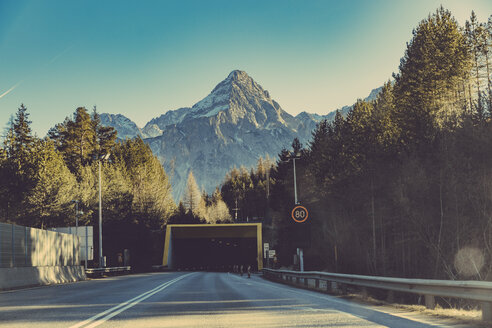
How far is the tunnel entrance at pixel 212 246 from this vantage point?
81.7 metres

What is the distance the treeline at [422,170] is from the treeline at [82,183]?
85.8ft

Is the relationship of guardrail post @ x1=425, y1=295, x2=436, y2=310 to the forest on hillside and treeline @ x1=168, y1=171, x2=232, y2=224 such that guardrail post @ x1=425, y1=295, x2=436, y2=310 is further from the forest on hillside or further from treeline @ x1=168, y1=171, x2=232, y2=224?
treeline @ x1=168, y1=171, x2=232, y2=224

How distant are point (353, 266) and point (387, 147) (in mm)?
12459

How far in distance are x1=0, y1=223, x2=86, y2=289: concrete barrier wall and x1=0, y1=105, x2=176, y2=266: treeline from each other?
648 inches

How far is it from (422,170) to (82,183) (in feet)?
144

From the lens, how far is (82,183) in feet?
216

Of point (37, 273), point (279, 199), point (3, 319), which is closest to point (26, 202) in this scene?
point (37, 273)

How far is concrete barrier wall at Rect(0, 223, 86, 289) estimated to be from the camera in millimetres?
21875

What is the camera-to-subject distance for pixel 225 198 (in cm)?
17538

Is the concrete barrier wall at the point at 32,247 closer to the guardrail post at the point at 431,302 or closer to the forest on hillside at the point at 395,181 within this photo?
the forest on hillside at the point at 395,181

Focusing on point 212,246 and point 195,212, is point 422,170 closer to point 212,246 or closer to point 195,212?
point 212,246

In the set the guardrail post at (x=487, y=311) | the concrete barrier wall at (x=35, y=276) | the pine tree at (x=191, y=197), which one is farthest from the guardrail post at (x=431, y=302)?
the pine tree at (x=191, y=197)

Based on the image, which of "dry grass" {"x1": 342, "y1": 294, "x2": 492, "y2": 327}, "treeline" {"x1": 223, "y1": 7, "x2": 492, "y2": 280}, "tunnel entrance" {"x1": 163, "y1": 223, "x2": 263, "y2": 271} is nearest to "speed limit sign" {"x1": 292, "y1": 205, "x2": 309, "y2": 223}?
"treeline" {"x1": 223, "y1": 7, "x2": 492, "y2": 280}

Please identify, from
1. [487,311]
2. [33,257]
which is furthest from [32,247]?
[487,311]
